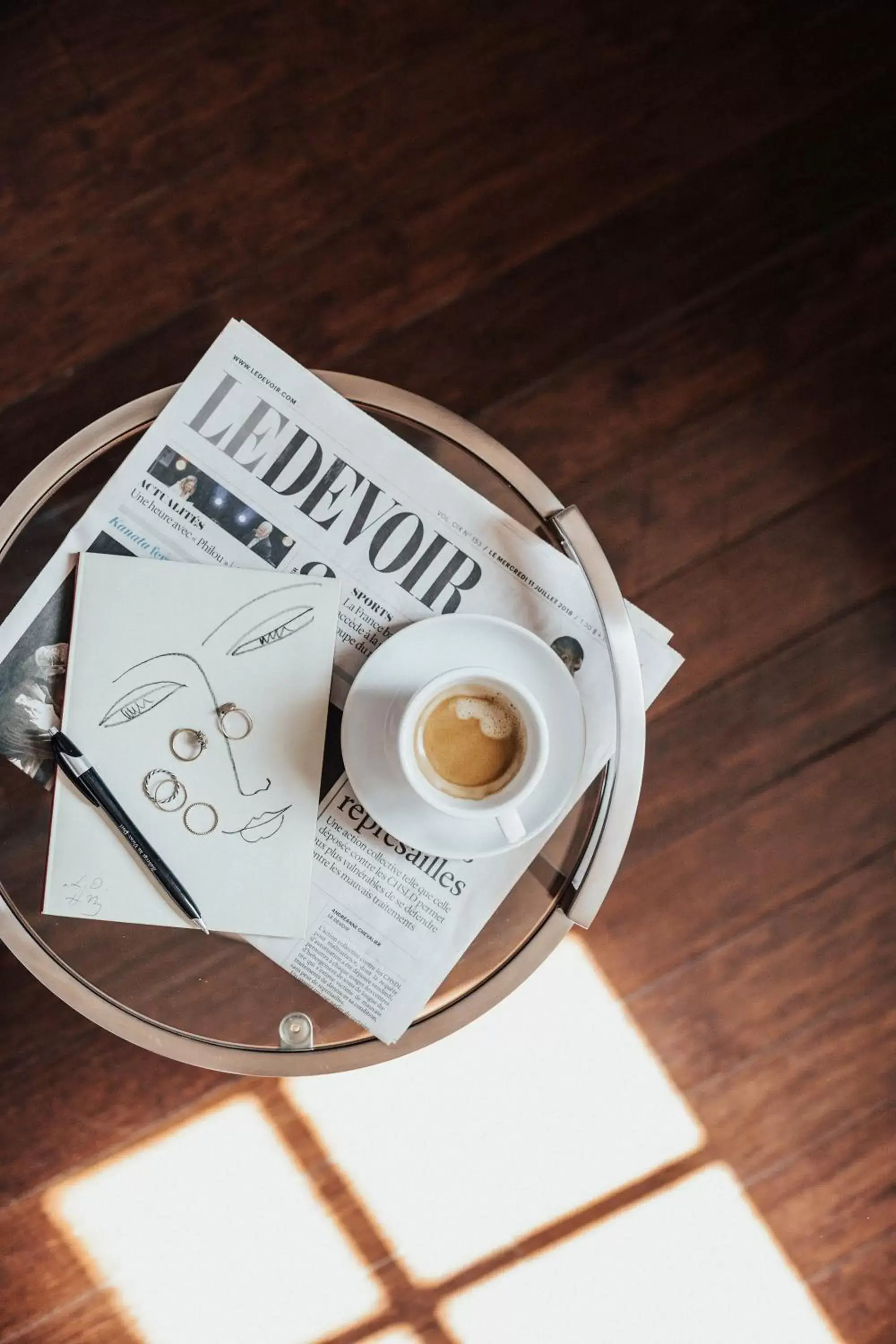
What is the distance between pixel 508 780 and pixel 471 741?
4 cm

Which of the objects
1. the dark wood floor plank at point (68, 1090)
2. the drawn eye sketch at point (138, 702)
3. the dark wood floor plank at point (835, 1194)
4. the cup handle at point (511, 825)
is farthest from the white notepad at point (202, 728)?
the dark wood floor plank at point (835, 1194)

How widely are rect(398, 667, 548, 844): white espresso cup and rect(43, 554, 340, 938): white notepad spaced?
75 mm

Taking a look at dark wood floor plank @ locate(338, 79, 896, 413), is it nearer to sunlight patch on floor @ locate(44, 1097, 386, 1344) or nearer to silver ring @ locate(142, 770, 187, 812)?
silver ring @ locate(142, 770, 187, 812)

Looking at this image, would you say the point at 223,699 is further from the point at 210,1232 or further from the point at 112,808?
the point at 210,1232

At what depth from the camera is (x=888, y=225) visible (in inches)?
38.7

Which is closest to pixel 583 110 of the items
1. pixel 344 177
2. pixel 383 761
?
pixel 344 177

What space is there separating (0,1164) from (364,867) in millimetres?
562

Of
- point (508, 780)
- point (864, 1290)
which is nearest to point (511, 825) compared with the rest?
point (508, 780)

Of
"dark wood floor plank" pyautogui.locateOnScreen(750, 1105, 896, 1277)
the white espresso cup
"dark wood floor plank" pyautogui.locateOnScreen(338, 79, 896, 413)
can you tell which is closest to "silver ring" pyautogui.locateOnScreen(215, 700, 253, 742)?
the white espresso cup

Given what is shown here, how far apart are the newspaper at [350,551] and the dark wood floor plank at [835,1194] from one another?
533 mm

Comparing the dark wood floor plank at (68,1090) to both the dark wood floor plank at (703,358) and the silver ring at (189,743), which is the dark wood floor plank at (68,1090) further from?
the dark wood floor plank at (703,358)

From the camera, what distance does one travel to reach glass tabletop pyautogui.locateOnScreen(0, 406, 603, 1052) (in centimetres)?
70

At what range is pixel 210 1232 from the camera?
97cm

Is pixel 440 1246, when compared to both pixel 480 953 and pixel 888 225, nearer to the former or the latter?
pixel 480 953
